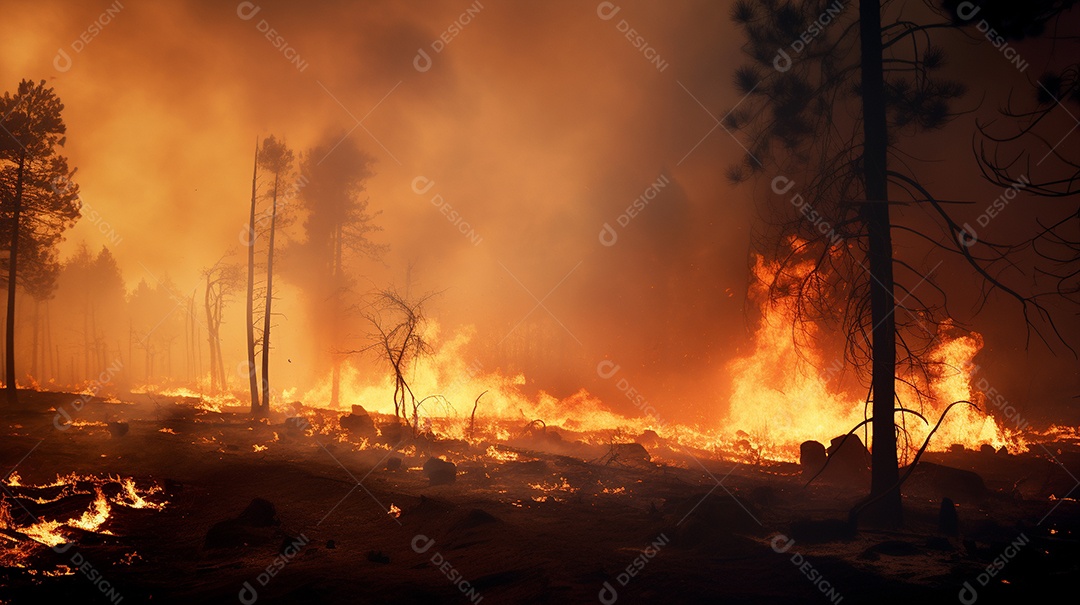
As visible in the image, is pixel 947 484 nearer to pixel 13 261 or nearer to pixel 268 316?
pixel 268 316

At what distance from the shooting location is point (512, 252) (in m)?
48.3

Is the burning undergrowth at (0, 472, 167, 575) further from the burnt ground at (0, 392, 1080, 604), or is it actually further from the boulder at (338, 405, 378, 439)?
the boulder at (338, 405, 378, 439)

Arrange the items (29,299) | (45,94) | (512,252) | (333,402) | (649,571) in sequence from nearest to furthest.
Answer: (649,571) < (45,94) < (333,402) < (512,252) < (29,299)

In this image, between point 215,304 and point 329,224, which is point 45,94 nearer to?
point 329,224

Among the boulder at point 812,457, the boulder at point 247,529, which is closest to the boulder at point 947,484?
the boulder at point 812,457

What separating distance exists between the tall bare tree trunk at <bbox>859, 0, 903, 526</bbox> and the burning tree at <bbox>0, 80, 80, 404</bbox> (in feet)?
109

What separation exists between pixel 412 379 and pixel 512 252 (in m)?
15.4

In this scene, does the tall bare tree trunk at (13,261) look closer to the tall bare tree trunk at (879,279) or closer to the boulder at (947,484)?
the tall bare tree trunk at (879,279)

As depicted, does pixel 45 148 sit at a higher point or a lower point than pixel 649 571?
higher

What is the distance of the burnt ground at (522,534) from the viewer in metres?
8.08

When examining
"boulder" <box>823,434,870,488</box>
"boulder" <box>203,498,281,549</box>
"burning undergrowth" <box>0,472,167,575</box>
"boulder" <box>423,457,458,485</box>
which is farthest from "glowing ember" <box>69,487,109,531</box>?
"boulder" <box>823,434,870,488</box>

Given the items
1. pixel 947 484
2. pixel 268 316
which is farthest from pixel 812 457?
pixel 268 316

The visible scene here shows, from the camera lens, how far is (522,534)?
36.1ft

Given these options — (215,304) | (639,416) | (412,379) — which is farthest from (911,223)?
(215,304)
